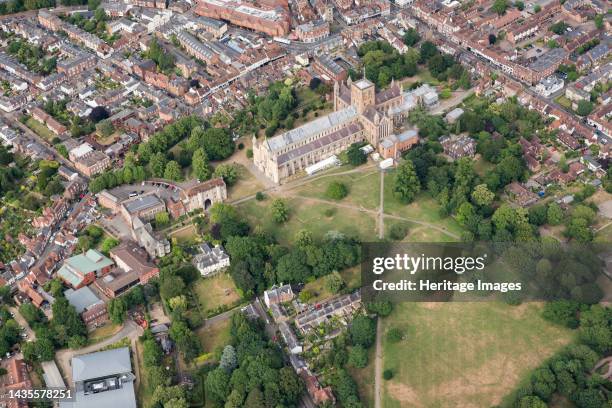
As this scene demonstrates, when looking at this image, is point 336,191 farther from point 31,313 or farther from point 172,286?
point 31,313

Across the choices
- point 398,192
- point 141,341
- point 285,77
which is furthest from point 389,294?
point 285,77

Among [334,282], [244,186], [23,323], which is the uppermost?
[334,282]

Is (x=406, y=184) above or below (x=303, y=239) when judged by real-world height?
above

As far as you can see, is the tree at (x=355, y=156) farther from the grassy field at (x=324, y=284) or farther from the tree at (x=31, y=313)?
the tree at (x=31, y=313)

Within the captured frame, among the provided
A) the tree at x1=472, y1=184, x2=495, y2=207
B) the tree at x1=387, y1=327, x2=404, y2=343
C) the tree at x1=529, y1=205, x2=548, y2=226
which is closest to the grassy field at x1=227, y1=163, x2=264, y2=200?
the tree at x1=472, y1=184, x2=495, y2=207

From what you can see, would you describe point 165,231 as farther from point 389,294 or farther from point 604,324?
point 604,324

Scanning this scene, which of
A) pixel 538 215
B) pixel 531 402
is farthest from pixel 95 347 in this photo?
pixel 538 215
